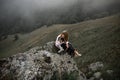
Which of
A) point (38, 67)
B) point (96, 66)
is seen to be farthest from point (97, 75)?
point (38, 67)

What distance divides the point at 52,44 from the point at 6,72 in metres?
4.71

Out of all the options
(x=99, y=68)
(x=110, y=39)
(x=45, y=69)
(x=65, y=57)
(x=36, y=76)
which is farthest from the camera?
(x=110, y=39)

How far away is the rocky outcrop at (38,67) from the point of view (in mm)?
11932

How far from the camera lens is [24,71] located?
12.0 meters

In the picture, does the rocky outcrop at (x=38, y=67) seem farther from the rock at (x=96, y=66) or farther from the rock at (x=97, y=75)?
the rock at (x=96, y=66)

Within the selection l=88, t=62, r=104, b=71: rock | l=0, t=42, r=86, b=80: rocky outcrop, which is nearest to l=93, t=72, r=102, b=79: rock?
l=88, t=62, r=104, b=71: rock

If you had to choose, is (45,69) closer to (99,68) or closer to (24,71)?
(24,71)

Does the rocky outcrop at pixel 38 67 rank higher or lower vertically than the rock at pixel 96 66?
higher

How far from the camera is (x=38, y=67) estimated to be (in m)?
12.4

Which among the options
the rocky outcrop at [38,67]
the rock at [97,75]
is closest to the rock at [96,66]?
the rock at [97,75]

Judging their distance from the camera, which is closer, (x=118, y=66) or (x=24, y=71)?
(x=24, y=71)

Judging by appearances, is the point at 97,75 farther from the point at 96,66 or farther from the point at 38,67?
the point at 38,67

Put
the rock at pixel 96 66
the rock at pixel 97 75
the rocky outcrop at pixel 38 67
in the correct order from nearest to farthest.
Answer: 1. the rocky outcrop at pixel 38 67
2. the rock at pixel 97 75
3. the rock at pixel 96 66

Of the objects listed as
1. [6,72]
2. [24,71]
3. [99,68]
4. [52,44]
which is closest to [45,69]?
[24,71]
